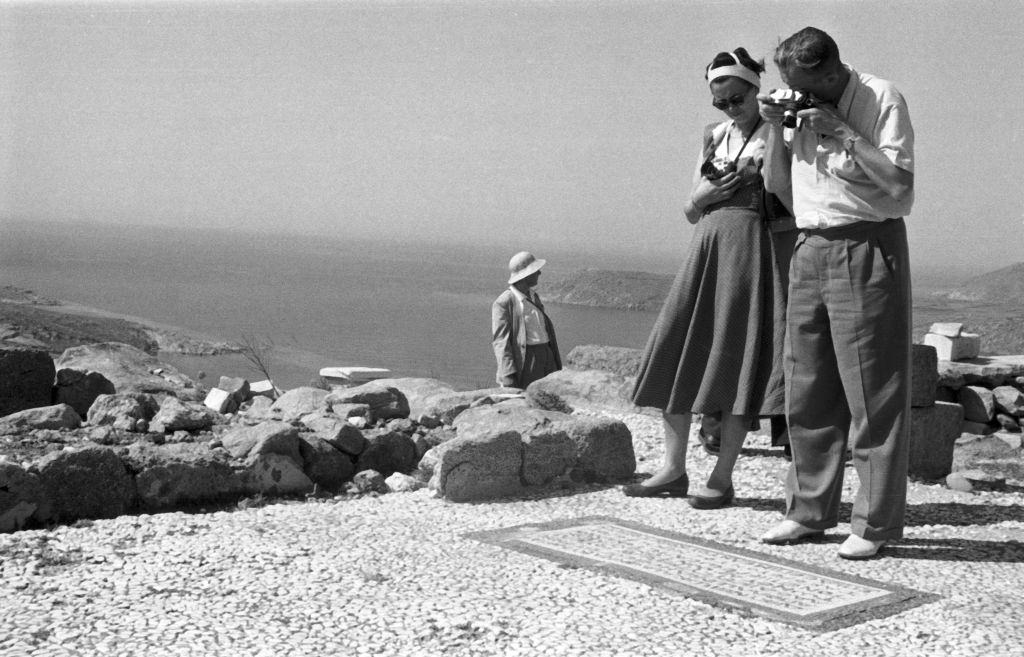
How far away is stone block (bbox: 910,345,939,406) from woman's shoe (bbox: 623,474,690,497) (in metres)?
1.67

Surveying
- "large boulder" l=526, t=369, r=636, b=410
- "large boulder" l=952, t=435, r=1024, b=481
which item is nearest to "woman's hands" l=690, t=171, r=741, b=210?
"large boulder" l=526, t=369, r=636, b=410

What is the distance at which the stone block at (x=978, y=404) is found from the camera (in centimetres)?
899

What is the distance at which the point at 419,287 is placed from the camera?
22.3 metres

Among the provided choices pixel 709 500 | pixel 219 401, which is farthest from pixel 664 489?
pixel 219 401

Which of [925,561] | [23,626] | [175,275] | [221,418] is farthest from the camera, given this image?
[175,275]

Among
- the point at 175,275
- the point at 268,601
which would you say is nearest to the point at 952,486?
the point at 268,601

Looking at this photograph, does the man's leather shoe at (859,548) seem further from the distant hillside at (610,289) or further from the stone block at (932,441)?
the distant hillside at (610,289)

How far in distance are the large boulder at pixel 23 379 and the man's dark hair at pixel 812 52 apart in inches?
198

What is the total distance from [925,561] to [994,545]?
534mm

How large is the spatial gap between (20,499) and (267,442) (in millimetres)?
1274

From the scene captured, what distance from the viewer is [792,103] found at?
15.0ft

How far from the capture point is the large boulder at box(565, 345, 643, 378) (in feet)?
32.1

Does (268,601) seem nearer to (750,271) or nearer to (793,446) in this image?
(793,446)

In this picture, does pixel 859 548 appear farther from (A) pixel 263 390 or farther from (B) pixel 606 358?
(B) pixel 606 358
